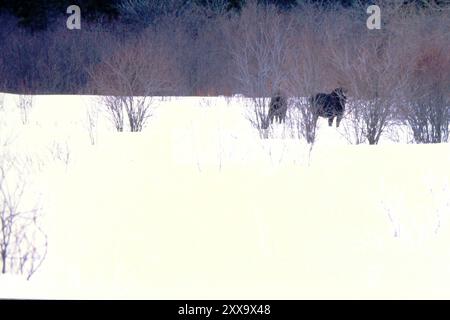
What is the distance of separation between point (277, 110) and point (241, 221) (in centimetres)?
643

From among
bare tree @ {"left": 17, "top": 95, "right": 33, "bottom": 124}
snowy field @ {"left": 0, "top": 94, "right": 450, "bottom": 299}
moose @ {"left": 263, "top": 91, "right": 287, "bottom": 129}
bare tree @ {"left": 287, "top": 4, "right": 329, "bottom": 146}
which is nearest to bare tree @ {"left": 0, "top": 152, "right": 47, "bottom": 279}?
snowy field @ {"left": 0, "top": 94, "right": 450, "bottom": 299}

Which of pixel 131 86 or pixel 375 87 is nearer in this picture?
pixel 375 87

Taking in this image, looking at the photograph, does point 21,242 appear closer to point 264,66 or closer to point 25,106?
point 264,66

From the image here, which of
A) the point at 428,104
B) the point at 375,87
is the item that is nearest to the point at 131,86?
the point at 375,87

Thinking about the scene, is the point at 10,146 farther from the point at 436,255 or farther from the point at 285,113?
the point at 436,255

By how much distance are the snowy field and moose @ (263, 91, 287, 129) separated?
6.64 feet

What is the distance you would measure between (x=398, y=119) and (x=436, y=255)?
670 cm

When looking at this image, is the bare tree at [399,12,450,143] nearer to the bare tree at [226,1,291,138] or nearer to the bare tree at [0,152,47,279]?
the bare tree at [226,1,291,138]

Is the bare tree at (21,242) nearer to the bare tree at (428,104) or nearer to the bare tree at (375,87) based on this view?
the bare tree at (375,87)

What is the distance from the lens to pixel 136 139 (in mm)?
10867

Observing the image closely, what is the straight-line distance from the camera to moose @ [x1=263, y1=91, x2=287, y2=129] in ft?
38.8

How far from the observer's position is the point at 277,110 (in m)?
11.9

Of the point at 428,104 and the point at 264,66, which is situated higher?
the point at 264,66
